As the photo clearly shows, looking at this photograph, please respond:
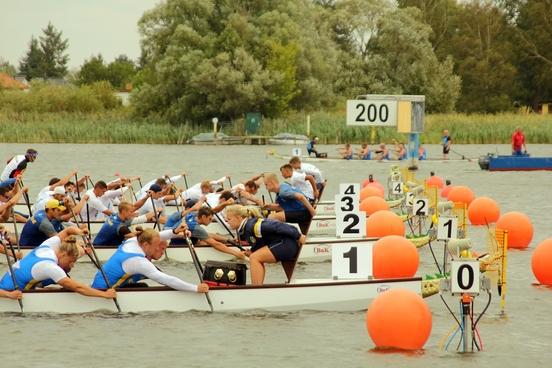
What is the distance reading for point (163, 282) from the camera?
1678 cm

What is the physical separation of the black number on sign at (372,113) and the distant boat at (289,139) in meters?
32.0

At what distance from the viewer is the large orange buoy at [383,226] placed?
2366 cm

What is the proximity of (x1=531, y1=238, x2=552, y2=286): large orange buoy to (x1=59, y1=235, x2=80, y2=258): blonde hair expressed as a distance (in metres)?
7.47

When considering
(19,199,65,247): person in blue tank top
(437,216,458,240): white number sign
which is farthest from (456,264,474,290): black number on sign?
(19,199,65,247): person in blue tank top

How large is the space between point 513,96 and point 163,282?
275 ft

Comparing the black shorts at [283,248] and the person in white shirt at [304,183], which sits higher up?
the person in white shirt at [304,183]

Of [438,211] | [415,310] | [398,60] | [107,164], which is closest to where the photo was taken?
[415,310]

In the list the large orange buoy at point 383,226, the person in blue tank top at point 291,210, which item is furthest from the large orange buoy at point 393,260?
the large orange buoy at point 383,226

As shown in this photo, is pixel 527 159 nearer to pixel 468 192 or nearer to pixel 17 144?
pixel 468 192

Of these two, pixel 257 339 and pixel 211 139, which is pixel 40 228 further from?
pixel 211 139

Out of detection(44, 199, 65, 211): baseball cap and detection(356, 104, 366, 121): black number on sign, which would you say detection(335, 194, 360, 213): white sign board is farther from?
detection(356, 104, 366, 121): black number on sign

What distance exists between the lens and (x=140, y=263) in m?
16.5

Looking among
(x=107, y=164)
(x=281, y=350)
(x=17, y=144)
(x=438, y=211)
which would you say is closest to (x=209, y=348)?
(x=281, y=350)

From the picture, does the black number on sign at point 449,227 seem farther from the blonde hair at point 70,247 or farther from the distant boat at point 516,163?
the distant boat at point 516,163
